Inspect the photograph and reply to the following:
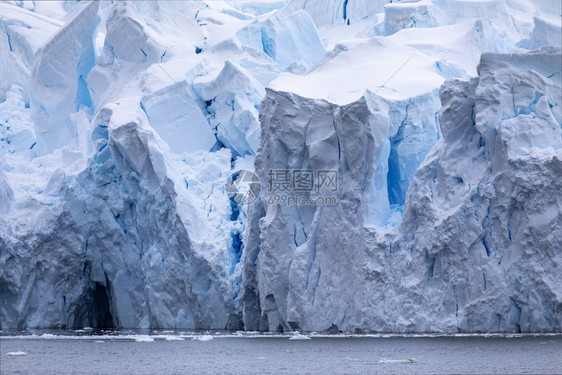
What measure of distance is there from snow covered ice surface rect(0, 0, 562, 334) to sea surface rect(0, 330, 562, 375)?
3.48ft

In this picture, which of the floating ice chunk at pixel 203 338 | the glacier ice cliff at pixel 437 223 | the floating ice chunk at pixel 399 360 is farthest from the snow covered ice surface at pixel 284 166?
the floating ice chunk at pixel 399 360

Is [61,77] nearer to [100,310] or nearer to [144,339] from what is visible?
[100,310]

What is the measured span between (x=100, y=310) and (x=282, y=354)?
9.46 metres

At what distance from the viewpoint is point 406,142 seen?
1919 cm

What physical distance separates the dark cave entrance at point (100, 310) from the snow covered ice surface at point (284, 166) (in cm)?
6

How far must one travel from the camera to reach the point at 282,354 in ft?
49.9

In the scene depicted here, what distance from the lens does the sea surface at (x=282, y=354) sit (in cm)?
1288

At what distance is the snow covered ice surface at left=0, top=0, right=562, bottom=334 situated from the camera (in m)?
16.6

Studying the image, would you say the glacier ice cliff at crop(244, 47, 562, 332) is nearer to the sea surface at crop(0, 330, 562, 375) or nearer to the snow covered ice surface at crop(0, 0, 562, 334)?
the snow covered ice surface at crop(0, 0, 562, 334)

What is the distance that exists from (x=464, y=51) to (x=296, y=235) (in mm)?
6103

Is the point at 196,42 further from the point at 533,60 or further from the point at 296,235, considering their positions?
the point at 533,60

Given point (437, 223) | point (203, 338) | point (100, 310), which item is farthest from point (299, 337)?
point (100, 310)

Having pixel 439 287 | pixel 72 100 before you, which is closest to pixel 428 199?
pixel 439 287

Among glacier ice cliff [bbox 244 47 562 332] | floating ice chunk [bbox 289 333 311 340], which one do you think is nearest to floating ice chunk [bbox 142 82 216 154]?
glacier ice cliff [bbox 244 47 562 332]
